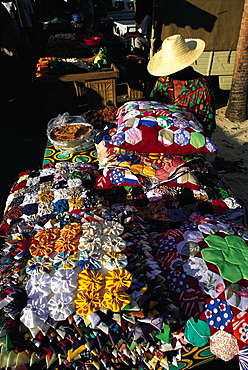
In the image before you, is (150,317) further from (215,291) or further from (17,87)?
(17,87)

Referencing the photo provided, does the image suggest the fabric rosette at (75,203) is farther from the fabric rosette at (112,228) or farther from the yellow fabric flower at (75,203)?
the fabric rosette at (112,228)

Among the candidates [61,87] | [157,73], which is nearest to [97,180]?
[157,73]

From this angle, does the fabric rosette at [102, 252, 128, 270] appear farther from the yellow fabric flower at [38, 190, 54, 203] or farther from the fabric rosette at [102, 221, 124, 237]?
the yellow fabric flower at [38, 190, 54, 203]

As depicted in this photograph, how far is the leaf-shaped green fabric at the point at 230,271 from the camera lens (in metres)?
1.24

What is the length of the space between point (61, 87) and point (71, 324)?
4923 millimetres

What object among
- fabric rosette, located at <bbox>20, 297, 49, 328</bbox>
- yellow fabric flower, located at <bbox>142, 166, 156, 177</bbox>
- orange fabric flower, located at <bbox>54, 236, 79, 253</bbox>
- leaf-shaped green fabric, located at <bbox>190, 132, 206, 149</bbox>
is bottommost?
yellow fabric flower, located at <bbox>142, 166, 156, 177</bbox>

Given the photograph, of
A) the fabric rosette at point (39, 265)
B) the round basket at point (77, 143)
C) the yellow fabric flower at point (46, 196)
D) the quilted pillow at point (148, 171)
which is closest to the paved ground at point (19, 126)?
the round basket at point (77, 143)

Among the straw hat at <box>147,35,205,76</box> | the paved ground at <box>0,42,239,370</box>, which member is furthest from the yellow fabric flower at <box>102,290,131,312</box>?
the paved ground at <box>0,42,239,370</box>

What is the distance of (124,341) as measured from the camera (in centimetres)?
113

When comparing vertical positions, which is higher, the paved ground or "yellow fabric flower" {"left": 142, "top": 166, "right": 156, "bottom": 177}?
"yellow fabric flower" {"left": 142, "top": 166, "right": 156, "bottom": 177}

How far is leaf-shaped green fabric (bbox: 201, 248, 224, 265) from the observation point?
4.31ft

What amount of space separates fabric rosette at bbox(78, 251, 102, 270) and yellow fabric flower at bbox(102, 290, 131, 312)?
0.15m

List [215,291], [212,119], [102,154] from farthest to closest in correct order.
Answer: [212,119] < [102,154] < [215,291]

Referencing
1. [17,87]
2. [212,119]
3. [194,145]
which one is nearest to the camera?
[194,145]
